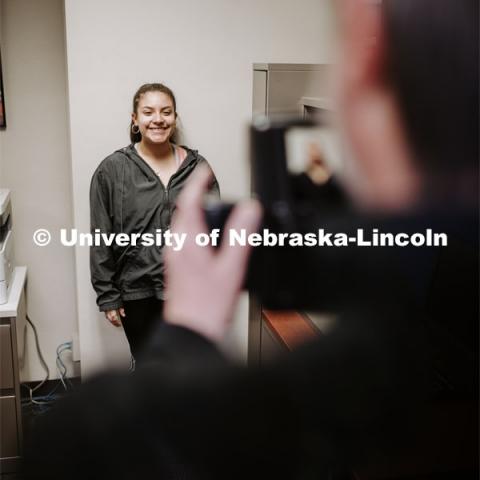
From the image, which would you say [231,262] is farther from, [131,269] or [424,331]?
[131,269]

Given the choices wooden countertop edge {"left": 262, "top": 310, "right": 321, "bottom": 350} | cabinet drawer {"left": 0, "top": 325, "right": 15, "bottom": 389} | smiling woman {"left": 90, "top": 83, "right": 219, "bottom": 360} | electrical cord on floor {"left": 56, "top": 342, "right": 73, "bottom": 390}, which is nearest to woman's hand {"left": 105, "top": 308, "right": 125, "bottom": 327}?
smiling woman {"left": 90, "top": 83, "right": 219, "bottom": 360}

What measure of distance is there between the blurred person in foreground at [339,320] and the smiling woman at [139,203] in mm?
951

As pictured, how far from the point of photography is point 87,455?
25 cm

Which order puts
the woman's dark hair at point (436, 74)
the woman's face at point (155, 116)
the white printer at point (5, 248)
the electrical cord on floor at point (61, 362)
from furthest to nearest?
the electrical cord on floor at point (61, 362)
the white printer at point (5, 248)
the woman's face at point (155, 116)
the woman's dark hair at point (436, 74)

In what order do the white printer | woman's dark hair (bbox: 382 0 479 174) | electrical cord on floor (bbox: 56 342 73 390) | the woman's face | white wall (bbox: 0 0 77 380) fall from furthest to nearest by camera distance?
electrical cord on floor (bbox: 56 342 73 390) → white wall (bbox: 0 0 77 380) → the white printer → the woman's face → woman's dark hair (bbox: 382 0 479 174)

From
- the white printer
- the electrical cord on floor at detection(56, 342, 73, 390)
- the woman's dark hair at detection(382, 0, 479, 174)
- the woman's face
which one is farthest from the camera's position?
the electrical cord on floor at detection(56, 342, 73, 390)

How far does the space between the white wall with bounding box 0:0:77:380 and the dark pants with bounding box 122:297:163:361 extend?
0.31 m

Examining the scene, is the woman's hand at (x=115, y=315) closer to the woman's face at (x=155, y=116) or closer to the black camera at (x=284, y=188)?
the woman's face at (x=155, y=116)

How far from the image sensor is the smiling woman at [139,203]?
1.21 m

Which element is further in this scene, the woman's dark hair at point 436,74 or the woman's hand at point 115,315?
the woman's hand at point 115,315

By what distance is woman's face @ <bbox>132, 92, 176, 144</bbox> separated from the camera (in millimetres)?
1181

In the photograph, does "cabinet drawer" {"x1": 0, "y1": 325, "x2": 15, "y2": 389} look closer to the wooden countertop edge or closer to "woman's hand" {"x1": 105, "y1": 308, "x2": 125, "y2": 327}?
"woman's hand" {"x1": 105, "y1": 308, "x2": 125, "y2": 327}

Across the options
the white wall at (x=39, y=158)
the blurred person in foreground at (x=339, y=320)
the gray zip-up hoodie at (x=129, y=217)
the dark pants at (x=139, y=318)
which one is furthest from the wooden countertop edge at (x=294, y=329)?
the white wall at (x=39, y=158)

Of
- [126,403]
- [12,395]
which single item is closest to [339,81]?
[126,403]
